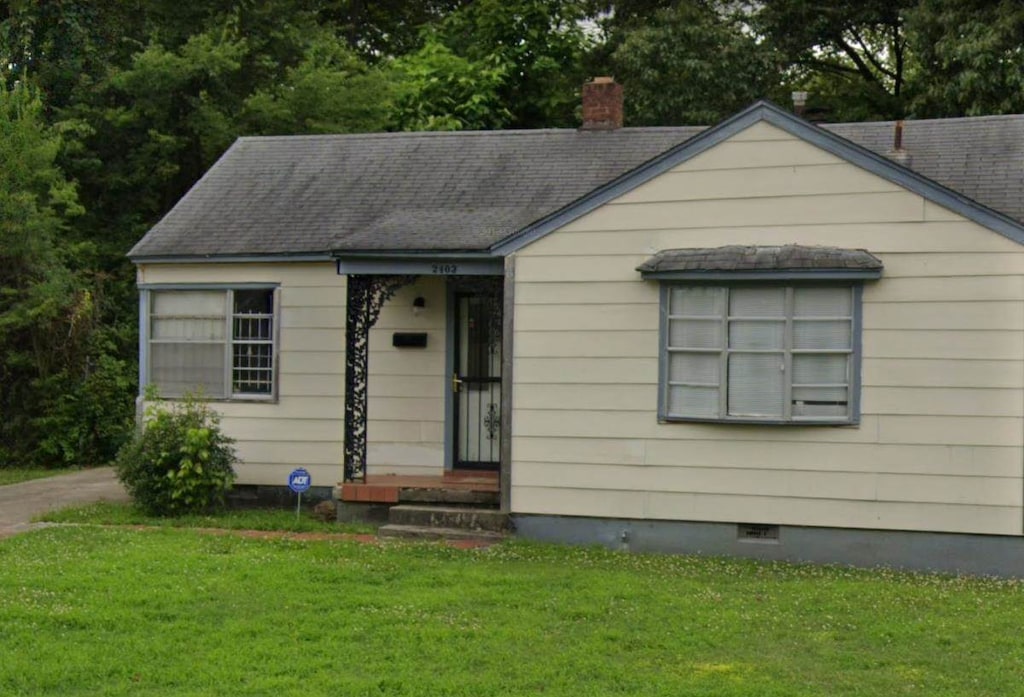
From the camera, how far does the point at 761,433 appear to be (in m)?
11.5

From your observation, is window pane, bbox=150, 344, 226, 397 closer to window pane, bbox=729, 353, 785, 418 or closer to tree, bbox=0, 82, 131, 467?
tree, bbox=0, 82, 131, 467

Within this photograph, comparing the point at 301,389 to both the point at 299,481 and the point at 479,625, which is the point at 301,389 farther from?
the point at 479,625

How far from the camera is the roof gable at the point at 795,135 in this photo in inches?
432

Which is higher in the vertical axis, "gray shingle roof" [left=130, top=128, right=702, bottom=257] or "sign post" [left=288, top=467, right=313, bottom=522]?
"gray shingle roof" [left=130, top=128, right=702, bottom=257]

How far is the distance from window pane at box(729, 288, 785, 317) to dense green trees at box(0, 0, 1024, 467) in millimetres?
8018

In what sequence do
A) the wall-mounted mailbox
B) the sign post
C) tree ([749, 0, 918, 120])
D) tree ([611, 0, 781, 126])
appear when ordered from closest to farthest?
the sign post
the wall-mounted mailbox
tree ([611, 0, 781, 126])
tree ([749, 0, 918, 120])

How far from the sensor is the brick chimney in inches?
625

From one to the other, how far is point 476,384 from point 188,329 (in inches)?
144

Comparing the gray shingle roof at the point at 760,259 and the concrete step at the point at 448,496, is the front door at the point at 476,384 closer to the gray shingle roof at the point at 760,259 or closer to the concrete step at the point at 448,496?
the concrete step at the point at 448,496

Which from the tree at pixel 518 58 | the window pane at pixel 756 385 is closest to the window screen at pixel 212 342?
the window pane at pixel 756 385

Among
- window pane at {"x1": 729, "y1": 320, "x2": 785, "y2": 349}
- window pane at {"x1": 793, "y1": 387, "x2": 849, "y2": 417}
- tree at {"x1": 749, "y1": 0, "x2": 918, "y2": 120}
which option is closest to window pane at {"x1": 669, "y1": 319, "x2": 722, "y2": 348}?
window pane at {"x1": 729, "y1": 320, "x2": 785, "y2": 349}

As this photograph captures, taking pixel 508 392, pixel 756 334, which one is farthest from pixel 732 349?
pixel 508 392

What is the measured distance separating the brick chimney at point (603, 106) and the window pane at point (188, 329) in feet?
17.3

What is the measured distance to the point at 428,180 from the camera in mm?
15406
